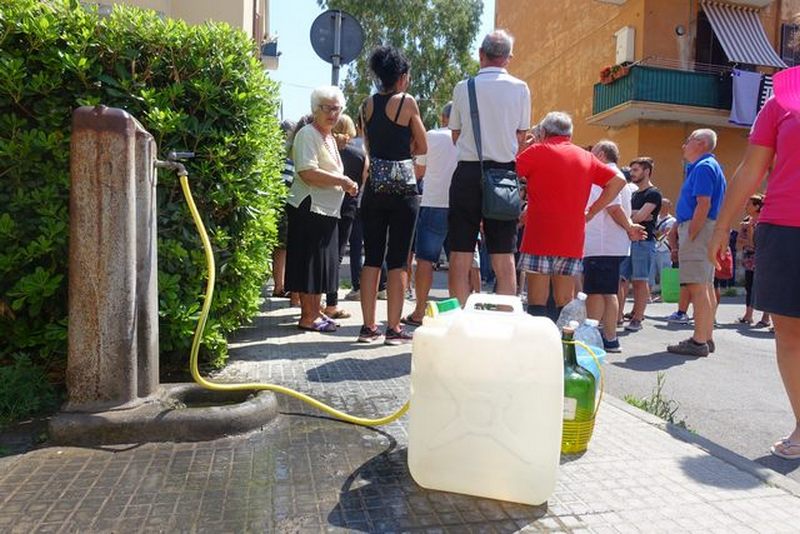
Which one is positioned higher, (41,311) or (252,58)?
(252,58)

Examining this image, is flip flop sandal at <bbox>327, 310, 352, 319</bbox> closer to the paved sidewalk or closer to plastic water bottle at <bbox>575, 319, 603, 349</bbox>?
the paved sidewalk

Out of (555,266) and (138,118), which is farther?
(555,266)

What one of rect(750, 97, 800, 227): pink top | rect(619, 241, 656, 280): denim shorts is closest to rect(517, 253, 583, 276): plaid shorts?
rect(750, 97, 800, 227): pink top

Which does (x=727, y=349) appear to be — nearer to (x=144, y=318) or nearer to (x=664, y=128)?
(x=144, y=318)

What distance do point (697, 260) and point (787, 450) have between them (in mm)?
2641

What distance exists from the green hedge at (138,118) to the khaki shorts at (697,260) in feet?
13.1

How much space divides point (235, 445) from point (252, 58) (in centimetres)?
217

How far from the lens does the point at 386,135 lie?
4629mm

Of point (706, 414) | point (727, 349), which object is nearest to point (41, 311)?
point (706, 414)

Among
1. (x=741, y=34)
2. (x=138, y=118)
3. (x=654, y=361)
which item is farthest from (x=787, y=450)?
(x=741, y=34)

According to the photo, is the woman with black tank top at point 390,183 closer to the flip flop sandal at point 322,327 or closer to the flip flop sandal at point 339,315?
the flip flop sandal at point 322,327

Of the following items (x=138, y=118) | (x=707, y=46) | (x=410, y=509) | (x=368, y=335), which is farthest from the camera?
(x=707, y=46)

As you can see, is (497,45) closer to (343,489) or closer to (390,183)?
(390,183)

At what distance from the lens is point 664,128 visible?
18.3m
